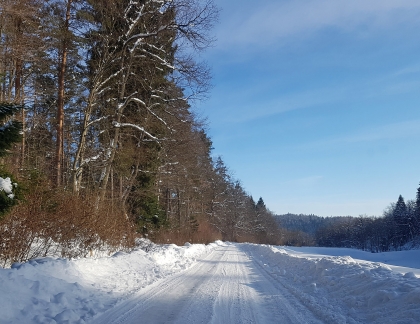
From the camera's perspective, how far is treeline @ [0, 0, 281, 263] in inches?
392

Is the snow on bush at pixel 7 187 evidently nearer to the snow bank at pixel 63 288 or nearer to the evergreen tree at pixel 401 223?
the snow bank at pixel 63 288

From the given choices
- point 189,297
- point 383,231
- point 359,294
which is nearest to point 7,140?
point 189,297

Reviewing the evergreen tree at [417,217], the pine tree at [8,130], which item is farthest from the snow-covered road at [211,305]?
the evergreen tree at [417,217]

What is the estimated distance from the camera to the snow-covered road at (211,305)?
614 cm

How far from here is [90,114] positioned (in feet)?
58.2

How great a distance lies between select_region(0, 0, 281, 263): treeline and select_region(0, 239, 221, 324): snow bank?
4.18 ft

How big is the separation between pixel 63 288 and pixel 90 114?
478 inches

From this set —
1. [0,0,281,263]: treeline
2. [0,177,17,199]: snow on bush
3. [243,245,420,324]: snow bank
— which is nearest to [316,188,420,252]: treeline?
[0,0,281,263]: treeline

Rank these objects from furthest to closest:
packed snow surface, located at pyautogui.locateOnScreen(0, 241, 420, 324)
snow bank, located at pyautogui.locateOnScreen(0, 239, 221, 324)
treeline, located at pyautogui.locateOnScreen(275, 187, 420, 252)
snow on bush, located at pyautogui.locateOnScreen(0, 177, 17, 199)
Answer: treeline, located at pyautogui.locateOnScreen(275, 187, 420, 252) < snow on bush, located at pyautogui.locateOnScreen(0, 177, 17, 199) < packed snow surface, located at pyautogui.locateOnScreen(0, 241, 420, 324) < snow bank, located at pyautogui.locateOnScreen(0, 239, 221, 324)

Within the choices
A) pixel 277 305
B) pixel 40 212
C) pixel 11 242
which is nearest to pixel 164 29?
pixel 40 212

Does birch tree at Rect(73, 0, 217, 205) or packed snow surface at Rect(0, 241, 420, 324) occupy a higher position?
birch tree at Rect(73, 0, 217, 205)

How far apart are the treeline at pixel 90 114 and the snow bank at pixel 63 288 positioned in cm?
127

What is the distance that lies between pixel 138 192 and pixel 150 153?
2.72m

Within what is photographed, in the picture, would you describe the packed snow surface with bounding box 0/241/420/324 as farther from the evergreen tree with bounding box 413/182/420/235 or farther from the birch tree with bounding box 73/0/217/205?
the evergreen tree with bounding box 413/182/420/235
